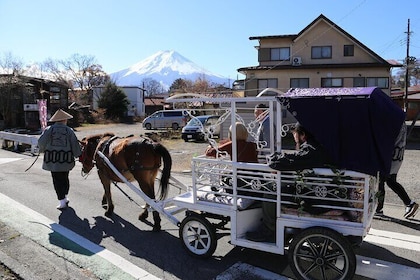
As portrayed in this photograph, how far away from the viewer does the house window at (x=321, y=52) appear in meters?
25.9

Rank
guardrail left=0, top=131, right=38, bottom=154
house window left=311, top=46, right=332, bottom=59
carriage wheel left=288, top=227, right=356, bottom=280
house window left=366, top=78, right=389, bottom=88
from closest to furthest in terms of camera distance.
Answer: carriage wheel left=288, top=227, right=356, bottom=280 < guardrail left=0, top=131, right=38, bottom=154 < house window left=366, top=78, right=389, bottom=88 < house window left=311, top=46, right=332, bottom=59

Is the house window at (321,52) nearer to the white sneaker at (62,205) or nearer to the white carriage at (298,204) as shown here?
the white sneaker at (62,205)

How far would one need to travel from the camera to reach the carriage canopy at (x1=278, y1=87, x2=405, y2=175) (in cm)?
346

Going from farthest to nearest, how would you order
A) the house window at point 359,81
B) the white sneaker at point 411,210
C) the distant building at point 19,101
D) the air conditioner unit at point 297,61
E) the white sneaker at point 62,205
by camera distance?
the distant building at point 19,101, the air conditioner unit at point 297,61, the house window at point 359,81, the white sneaker at point 62,205, the white sneaker at point 411,210

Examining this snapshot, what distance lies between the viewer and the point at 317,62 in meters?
26.0

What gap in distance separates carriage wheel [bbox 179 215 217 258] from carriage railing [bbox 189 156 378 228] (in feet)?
1.10

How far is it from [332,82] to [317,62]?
1972 mm

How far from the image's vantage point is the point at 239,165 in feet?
13.3

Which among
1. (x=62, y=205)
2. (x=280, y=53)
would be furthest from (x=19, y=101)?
(x=62, y=205)

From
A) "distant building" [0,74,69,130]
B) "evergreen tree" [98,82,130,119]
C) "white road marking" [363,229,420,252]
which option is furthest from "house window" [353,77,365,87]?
"evergreen tree" [98,82,130,119]

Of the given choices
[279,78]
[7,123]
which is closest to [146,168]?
[279,78]

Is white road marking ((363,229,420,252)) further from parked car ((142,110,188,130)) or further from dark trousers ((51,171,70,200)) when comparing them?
parked car ((142,110,188,130))

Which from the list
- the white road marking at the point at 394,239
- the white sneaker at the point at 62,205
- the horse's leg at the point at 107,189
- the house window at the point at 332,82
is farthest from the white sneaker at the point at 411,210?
the house window at the point at 332,82

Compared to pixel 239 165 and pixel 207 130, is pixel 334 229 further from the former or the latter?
pixel 207 130
